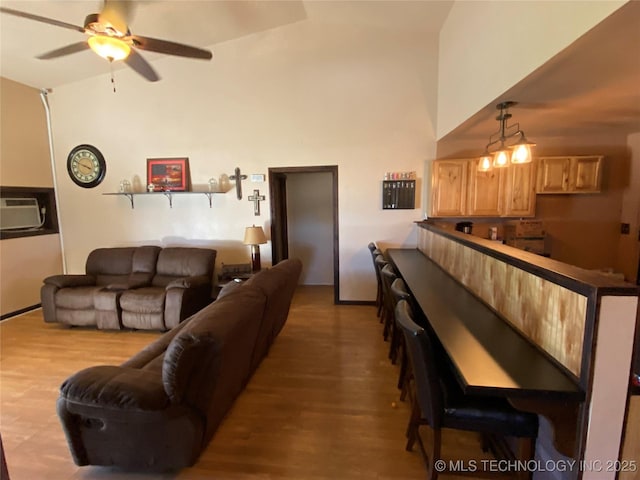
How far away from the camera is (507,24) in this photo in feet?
7.14

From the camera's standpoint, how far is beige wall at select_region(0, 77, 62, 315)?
429 cm

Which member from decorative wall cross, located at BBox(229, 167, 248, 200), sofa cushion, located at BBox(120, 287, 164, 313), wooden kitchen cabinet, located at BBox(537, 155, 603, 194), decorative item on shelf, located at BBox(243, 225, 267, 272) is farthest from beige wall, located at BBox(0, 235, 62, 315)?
wooden kitchen cabinet, located at BBox(537, 155, 603, 194)

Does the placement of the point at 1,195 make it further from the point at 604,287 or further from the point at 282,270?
the point at 604,287

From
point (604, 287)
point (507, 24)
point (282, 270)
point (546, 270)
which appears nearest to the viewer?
point (604, 287)

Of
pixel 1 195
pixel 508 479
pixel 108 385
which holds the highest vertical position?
pixel 1 195

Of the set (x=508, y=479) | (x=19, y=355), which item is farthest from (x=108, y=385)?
(x=19, y=355)

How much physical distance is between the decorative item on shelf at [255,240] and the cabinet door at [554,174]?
376 cm

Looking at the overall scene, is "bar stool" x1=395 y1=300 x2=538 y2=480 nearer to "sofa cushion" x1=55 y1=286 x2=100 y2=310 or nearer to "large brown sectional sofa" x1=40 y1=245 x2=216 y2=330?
"large brown sectional sofa" x1=40 y1=245 x2=216 y2=330

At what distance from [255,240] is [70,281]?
2.42m

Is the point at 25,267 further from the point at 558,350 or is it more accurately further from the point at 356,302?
the point at 558,350

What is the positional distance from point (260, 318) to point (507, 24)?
2723mm

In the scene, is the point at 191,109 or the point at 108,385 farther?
the point at 191,109

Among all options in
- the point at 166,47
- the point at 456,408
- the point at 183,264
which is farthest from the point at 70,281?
the point at 456,408

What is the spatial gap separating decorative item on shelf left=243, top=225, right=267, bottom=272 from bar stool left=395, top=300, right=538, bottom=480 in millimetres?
3043
